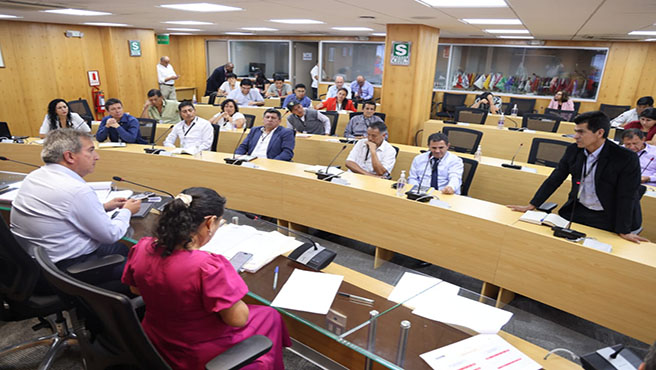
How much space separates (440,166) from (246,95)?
5.53 metres

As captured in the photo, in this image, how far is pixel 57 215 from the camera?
6.52ft

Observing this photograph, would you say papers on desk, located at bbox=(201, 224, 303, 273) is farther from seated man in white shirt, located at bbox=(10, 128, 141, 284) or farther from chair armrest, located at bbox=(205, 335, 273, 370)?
seated man in white shirt, located at bbox=(10, 128, 141, 284)

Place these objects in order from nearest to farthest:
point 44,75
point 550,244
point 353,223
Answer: point 550,244
point 353,223
point 44,75

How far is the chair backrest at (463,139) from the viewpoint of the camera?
15.3 feet

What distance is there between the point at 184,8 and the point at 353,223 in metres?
3.49

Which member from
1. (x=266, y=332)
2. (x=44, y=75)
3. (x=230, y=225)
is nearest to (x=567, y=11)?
(x=230, y=225)

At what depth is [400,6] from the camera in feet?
13.5

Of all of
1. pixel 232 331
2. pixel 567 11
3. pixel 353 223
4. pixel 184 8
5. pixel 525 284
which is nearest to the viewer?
pixel 232 331

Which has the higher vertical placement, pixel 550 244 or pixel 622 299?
pixel 550 244

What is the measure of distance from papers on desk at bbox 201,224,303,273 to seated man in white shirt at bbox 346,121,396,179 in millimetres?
2001

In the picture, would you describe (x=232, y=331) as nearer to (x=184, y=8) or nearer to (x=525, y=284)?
(x=525, y=284)

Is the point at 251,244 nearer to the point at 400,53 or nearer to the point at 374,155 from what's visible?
the point at 374,155

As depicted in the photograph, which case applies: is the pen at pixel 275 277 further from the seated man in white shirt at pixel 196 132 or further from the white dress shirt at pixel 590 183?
the seated man in white shirt at pixel 196 132

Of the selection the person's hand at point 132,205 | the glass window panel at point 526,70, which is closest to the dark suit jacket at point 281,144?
the person's hand at point 132,205
